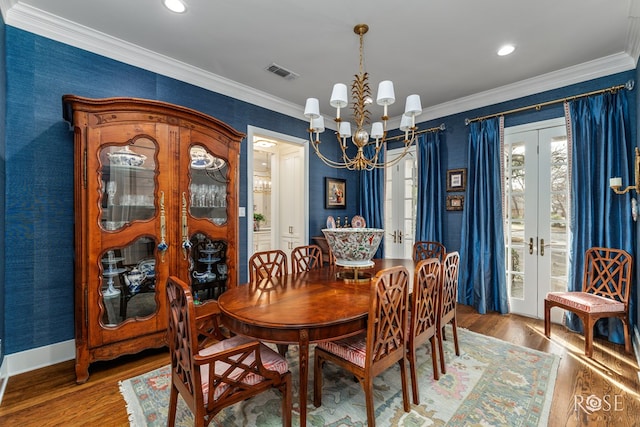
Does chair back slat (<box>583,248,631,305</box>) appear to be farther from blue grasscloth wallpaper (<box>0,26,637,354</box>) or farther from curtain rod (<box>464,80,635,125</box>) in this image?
curtain rod (<box>464,80,635,125</box>)

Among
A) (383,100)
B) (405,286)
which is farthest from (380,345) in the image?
(383,100)

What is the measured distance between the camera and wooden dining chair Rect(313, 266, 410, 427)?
1.56m

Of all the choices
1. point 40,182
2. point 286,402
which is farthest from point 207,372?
point 40,182

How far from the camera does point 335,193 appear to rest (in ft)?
15.4

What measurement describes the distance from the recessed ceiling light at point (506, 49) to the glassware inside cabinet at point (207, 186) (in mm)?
2754

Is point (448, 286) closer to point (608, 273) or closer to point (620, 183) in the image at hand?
point (608, 273)

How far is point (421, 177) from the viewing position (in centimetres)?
414

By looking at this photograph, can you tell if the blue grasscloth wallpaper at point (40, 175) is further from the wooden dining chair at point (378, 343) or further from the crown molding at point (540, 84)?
the wooden dining chair at point (378, 343)

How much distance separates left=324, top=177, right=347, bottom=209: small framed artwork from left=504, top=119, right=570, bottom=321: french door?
7.42 feet

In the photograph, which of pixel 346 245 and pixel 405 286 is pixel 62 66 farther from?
pixel 405 286

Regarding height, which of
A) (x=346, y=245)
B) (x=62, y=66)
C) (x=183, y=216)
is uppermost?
(x=62, y=66)

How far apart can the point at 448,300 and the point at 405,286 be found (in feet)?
3.10

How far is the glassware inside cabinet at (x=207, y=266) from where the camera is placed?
105 inches

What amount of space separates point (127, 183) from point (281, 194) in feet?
9.43
